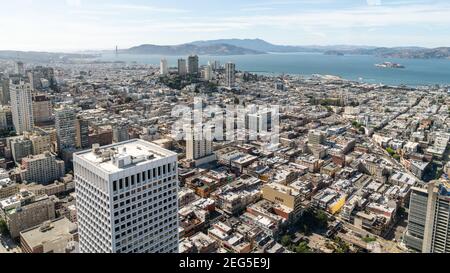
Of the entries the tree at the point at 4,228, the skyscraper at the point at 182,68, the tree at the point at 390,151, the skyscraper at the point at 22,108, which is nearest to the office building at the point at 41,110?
the skyscraper at the point at 22,108

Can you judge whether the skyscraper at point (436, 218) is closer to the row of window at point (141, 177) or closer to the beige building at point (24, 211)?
the row of window at point (141, 177)

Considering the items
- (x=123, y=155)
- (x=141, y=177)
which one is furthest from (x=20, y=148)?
(x=141, y=177)

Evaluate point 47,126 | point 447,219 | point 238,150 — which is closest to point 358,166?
point 238,150

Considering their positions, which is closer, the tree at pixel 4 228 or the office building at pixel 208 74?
the tree at pixel 4 228

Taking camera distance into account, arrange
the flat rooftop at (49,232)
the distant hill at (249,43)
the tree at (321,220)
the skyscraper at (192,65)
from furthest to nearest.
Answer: the distant hill at (249,43)
the skyscraper at (192,65)
the tree at (321,220)
the flat rooftop at (49,232)

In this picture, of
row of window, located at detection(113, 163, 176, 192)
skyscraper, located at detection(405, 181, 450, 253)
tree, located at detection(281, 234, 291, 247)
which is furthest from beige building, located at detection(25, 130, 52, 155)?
skyscraper, located at detection(405, 181, 450, 253)

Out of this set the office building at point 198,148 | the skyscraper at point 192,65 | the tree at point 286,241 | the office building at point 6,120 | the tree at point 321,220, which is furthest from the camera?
the skyscraper at point 192,65

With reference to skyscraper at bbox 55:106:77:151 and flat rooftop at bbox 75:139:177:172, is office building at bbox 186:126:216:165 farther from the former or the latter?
flat rooftop at bbox 75:139:177:172

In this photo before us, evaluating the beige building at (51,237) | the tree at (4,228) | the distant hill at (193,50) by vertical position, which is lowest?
the tree at (4,228)
